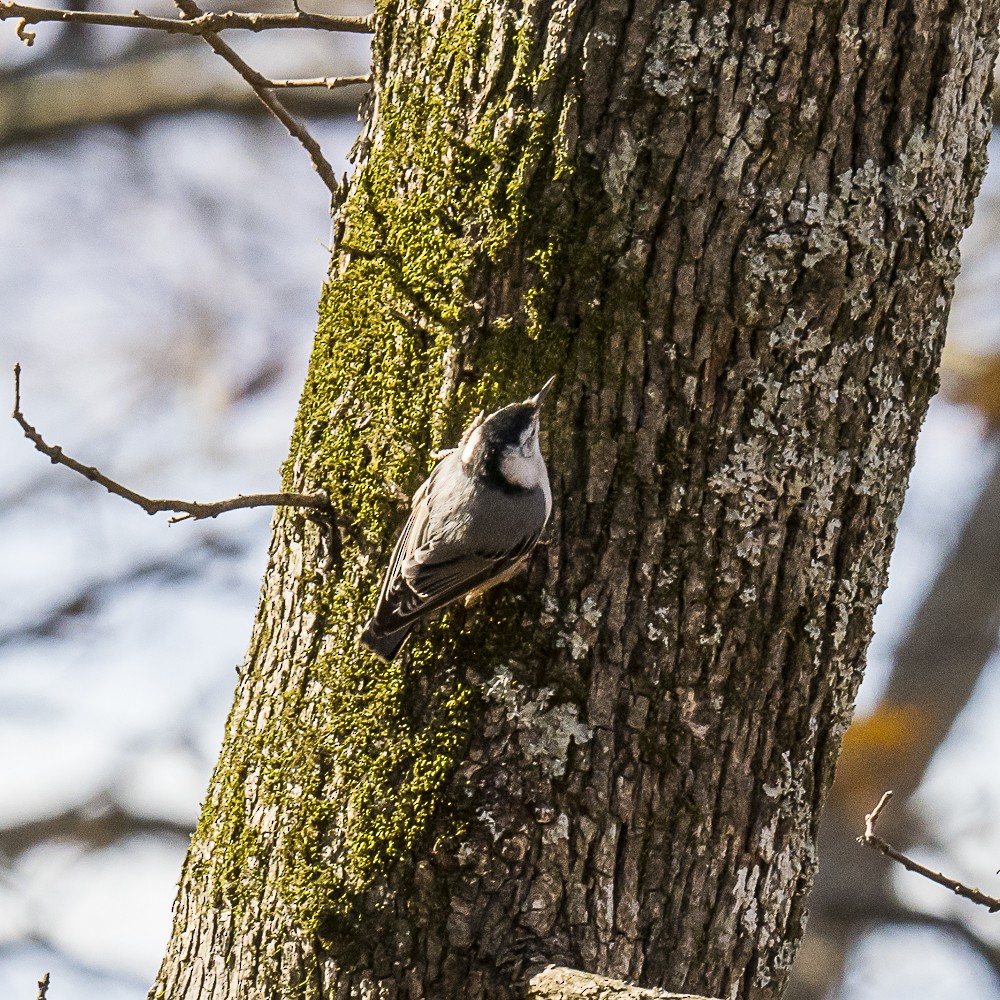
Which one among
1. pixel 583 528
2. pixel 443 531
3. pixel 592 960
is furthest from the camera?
pixel 443 531

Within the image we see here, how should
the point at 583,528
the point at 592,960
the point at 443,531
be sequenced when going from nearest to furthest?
the point at 592,960 < the point at 583,528 < the point at 443,531

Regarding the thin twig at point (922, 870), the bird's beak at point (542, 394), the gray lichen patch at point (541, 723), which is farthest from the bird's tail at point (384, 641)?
the thin twig at point (922, 870)

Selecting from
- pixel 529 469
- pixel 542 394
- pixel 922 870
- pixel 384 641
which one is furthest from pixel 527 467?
pixel 922 870

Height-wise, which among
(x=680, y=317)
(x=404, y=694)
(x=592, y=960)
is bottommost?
(x=592, y=960)

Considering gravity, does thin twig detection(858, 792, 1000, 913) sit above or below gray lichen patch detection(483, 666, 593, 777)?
below

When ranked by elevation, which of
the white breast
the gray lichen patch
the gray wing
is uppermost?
the white breast

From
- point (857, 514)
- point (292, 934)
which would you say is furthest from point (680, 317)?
point (292, 934)

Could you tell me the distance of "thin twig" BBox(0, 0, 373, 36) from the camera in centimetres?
212

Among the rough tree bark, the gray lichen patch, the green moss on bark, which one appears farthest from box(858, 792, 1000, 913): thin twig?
the green moss on bark

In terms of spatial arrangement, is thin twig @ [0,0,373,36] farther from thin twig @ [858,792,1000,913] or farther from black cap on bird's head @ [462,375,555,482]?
thin twig @ [858,792,1000,913]

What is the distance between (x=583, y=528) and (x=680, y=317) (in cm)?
35

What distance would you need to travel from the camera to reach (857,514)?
1.88m

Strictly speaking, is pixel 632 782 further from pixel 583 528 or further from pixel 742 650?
pixel 583 528

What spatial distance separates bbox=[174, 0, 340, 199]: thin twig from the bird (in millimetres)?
621
